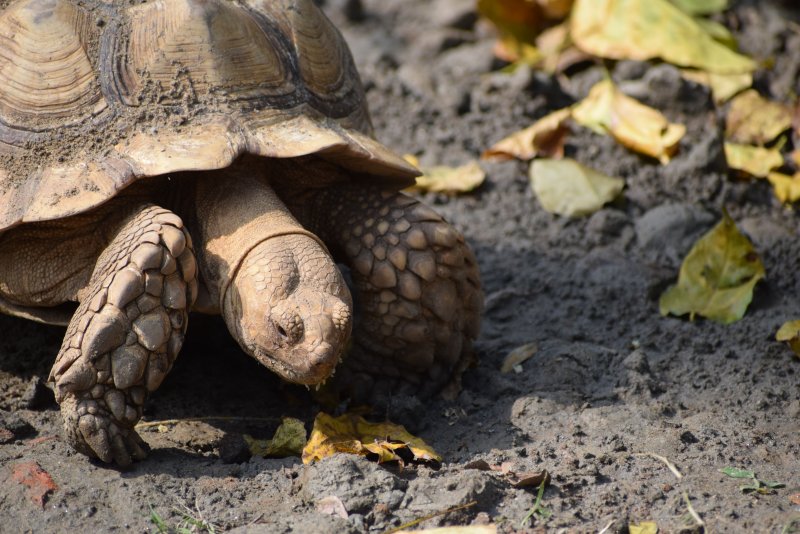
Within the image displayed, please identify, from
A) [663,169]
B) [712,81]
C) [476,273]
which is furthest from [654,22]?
[476,273]

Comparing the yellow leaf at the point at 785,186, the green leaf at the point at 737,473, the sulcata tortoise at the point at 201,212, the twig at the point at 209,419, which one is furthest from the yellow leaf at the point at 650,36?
the twig at the point at 209,419

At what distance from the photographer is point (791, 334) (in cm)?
341

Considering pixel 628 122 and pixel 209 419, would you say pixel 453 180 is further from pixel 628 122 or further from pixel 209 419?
pixel 209 419

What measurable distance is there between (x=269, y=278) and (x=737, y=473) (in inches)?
53.4

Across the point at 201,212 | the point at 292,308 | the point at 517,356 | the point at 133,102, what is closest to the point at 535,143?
the point at 517,356

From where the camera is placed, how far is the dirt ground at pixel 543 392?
103 inches

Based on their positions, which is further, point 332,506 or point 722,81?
point 722,81

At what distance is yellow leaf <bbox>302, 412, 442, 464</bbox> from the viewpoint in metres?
2.84

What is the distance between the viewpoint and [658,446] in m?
2.90

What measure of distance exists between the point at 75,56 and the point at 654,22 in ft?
10.7

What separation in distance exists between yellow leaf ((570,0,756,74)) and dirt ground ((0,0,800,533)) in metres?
0.15

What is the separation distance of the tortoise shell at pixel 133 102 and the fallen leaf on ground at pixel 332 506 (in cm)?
99

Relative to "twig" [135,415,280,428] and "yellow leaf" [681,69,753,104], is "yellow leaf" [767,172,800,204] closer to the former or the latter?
"yellow leaf" [681,69,753,104]

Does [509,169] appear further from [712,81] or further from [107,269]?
[107,269]
